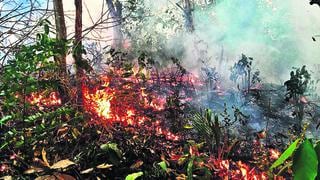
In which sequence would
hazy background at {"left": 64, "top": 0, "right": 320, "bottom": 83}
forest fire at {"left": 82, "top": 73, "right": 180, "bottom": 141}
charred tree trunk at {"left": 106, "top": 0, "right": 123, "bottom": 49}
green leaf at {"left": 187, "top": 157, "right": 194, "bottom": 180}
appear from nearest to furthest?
1. green leaf at {"left": 187, "top": 157, "right": 194, "bottom": 180}
2. forest fire at {"left": 82, "top": 73, "right": 180, "bottom": 141}
3. charred tree trunk at {"left": 106, "top": 0, "right": 123, "bottom": 49}
4. hazy background at {"left": 64, "top": 0, "right": 320, "bottom": 83}

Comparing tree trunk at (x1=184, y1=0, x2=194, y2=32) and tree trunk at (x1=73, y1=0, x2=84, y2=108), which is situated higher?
tree trunk at (x1=184, y1=0, x2=194, y2=32)

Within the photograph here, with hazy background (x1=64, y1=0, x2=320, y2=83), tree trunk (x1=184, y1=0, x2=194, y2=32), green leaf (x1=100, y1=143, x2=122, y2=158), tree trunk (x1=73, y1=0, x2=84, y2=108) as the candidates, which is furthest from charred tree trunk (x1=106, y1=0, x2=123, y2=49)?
green leaf (x1=100, y1=143, x2=122, y2=158)

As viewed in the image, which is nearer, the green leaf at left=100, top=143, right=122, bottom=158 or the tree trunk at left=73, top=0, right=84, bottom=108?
the green leaf at left=100, top=143, right=122, bottom=158

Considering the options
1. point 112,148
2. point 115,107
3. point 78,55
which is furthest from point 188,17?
point 112,148

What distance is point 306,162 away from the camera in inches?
46.7

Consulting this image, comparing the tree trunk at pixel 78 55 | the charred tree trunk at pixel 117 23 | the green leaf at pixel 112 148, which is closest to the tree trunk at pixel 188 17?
the charred tree trunk at pixel 117 23

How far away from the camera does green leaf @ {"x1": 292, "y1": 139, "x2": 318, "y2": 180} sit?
1180 millimetres

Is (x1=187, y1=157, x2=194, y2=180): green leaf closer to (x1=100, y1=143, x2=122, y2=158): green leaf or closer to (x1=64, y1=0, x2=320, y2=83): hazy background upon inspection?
(x1=100, y1=143, x2=122, y2=158): green leaf

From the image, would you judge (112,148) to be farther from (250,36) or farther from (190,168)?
(250,36)

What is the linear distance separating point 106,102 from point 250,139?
8.80 ft

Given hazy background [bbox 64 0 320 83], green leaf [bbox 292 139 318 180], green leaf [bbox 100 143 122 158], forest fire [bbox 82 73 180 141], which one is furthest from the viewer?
hazy background [bbox 64 0 320 83]

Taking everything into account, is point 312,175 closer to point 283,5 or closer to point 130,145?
point 130,145

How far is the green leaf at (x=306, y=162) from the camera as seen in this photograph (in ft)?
3.87

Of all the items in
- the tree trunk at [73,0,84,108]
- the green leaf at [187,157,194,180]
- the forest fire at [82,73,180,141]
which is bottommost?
the green leaf at [187,157,194,180]
